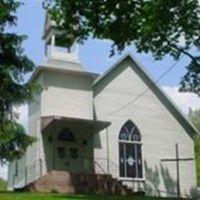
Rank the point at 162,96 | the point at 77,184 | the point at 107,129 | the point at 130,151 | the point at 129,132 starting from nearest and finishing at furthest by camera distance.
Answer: the point at 77,184
the point at 107,129
the point at 130,151
the point at 129,132
the point at 162,96

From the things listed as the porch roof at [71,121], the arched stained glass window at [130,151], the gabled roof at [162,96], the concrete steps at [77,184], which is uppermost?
the gabled roof at [162,96]

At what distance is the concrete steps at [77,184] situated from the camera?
92.5 ft

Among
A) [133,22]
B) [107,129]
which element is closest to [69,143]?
[107,129]

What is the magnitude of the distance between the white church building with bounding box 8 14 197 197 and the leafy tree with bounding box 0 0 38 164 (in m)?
5.83

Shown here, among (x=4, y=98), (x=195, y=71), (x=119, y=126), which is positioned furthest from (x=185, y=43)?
(x=119, y=126)

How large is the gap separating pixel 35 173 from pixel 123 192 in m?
5.33

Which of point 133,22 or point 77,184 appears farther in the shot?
point 77,184

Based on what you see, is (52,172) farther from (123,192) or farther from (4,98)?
(4,98)

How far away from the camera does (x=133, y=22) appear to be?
22.9 metres

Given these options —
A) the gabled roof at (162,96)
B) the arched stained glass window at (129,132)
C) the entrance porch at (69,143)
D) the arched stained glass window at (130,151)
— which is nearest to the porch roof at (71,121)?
the entrance porch at (69,143)

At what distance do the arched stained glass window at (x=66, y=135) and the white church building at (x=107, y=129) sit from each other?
5 centimetres

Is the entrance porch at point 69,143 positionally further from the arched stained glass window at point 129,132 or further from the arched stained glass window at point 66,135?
the arched stained glass window at point 129,132

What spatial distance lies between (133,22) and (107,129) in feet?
40.0

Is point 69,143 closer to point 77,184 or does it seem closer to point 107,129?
point 107,129
